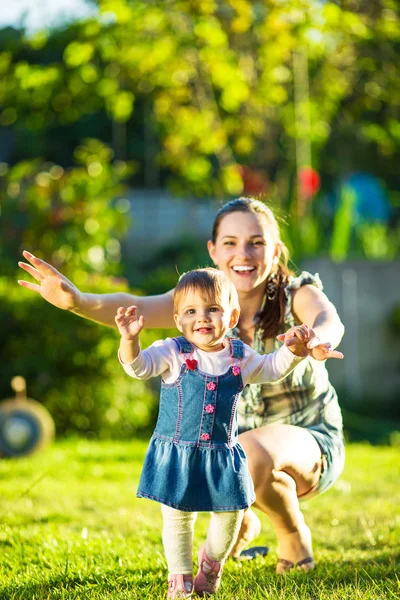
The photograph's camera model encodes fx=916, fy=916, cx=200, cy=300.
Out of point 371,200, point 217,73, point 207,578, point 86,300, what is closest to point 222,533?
point 207,578

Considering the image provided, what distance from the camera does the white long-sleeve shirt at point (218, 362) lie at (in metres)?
2.57

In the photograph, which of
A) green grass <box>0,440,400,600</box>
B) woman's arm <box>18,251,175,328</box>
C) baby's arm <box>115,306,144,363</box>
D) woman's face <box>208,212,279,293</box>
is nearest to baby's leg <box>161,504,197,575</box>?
green grass <box>0,440,400,600</box>

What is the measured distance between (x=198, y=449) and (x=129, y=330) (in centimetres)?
41

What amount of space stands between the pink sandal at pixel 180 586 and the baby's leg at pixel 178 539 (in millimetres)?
17

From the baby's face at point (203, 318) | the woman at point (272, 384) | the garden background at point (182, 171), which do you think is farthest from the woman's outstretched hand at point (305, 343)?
the garden background at point (182, 171)

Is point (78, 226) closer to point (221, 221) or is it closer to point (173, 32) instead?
point (173, 32)

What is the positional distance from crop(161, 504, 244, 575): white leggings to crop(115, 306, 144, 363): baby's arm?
473 mm

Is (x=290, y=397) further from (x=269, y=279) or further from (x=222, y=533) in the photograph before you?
(x=222, y=533)

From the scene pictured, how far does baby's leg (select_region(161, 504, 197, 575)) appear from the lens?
2.59 meters

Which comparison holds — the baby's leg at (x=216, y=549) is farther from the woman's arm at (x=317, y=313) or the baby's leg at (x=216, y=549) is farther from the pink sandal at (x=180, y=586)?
the woman's arm at (x=317, y=313)

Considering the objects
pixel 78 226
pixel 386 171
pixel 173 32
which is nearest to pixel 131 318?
pixel 78 226

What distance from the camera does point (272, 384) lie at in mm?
3176

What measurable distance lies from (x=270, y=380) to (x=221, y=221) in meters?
0.73

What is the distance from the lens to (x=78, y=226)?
8.16 m
